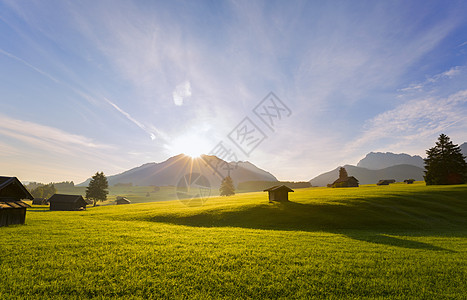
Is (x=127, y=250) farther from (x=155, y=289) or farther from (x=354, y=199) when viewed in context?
(x=354, y=199)

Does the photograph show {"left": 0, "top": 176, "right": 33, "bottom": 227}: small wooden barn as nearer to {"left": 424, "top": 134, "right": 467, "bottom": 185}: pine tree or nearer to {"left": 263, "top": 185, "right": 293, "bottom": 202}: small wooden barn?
{"left": 263, "top": 185, "right": 293, "bottom": 202}: small wooden barn

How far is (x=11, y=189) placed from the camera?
24594mm

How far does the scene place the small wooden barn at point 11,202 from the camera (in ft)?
73.9

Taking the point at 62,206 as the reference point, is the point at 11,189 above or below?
above

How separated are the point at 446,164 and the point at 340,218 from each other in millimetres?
59648

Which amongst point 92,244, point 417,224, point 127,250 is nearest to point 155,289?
point 127,250

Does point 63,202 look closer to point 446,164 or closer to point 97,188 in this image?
point 97,188

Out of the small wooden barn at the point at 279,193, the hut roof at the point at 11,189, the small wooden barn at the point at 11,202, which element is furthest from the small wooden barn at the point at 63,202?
the small wooden barn at the point at 279,193

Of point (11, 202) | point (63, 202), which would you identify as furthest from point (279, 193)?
point (63, 202)

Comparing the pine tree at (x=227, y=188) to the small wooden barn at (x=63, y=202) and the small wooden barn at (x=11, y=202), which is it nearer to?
the small wooden barn at (x=63, y=202)

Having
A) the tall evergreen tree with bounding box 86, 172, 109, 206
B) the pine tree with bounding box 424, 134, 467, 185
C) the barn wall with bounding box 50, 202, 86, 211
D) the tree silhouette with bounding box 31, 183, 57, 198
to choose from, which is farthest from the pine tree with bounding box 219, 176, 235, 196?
the tree silhouette with bounding box 31, 183, 57, 198

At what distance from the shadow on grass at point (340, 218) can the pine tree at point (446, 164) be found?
114 feet

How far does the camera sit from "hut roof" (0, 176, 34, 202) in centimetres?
2359

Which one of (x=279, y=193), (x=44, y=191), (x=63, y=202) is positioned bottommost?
(x=63, y=202)
